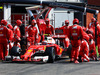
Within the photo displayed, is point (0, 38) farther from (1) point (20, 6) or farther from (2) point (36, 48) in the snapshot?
(1) point (20, 6)

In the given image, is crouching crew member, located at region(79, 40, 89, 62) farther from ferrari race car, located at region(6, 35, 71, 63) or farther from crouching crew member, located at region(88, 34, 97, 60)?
ferrari race car, located at region(6, 35, 71, 63)

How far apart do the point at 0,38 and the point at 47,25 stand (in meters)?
3.83

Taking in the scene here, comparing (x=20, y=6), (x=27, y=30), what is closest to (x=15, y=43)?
(x=27, y=30)

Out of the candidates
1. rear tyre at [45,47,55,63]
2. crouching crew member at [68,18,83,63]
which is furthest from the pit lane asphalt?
crouching crew member at [68,18,83,63]

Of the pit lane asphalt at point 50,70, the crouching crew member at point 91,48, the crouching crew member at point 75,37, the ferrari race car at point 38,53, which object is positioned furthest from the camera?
the crouching crew member at point 91,48

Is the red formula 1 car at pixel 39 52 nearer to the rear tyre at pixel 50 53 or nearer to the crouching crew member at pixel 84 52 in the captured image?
the rear tyre at pixel 50 53

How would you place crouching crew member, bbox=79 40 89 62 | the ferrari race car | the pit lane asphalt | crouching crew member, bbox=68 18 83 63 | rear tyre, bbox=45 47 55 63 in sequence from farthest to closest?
1. crouching crew member, bbox=79 40 89 62
2. crouching crew member, bbox=68 18 83 63
3. rear tyre, bbox=45 47 55 63
4. the ferrari race car
5. the pit lane asphalt

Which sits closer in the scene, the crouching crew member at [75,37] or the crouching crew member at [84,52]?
the crouching crew member at [75,37]

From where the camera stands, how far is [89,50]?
14953 millimetres

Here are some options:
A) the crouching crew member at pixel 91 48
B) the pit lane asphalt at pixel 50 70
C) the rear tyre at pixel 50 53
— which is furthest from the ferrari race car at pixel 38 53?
the crouching crew member at pixel 91 48

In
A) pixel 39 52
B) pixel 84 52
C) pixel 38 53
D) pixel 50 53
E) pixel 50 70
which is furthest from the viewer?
pixel 84 52

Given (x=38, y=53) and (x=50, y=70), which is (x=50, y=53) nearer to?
(x=38, y=53)

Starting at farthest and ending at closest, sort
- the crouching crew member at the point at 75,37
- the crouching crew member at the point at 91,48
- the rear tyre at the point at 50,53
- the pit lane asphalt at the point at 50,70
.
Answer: the crouching crew member at the point at 91,48, the crouching crew member at the point at 75,37, the rear tyre at the point at 50,53, the pit lane asphalt at the point at 50,70

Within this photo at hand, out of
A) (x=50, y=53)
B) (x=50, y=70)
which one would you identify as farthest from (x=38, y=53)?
(x=50, y=70)
